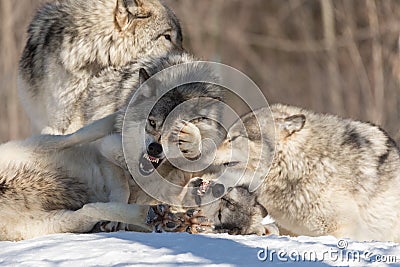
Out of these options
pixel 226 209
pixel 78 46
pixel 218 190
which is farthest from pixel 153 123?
pixel 78 46

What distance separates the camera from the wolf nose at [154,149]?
481cm

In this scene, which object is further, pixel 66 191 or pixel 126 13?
pixel 126 13

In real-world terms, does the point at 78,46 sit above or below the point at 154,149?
above

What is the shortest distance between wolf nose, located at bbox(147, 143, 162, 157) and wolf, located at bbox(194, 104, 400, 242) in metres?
0.47

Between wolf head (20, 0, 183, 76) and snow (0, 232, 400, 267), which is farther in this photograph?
wolf head (20, 0, 183, 76)

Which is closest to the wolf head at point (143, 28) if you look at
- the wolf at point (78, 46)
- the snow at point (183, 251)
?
the wolf at point (78, 46)

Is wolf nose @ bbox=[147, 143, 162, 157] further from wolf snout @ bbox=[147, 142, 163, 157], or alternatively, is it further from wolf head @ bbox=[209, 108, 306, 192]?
wolf head @ bbox=[209, 108, 306, 192]

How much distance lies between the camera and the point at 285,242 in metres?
4.05

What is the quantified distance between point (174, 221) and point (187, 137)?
59cm

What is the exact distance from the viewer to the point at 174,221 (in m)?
4.52

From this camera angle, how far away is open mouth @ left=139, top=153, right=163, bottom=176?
4.86 metres

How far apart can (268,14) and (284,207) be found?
13282 millimetres

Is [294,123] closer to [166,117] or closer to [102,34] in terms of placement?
[166,117]

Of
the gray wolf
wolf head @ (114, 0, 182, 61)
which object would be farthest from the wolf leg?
wolf head @ (114, 0, 182, 61)
